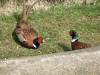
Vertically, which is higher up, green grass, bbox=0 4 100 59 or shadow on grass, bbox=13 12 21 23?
shadow on grass, bbox=13 12 21 23

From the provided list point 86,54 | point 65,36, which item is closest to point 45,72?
point 86,54

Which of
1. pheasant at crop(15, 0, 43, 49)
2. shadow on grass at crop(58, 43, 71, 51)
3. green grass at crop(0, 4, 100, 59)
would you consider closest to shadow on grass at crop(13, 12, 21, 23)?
green grass at crop(0, 4, 100, 59)

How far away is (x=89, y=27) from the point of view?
5.55 meters

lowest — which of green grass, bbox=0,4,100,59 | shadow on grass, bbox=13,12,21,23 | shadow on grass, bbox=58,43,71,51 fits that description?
shadow on grass, bbox=58,43,71,51

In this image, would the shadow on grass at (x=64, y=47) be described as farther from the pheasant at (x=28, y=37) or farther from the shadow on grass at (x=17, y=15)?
the shadow on grass at (x=17, y=15)

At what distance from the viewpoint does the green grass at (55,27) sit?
4543mm

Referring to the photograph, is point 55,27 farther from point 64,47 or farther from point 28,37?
point 28,37

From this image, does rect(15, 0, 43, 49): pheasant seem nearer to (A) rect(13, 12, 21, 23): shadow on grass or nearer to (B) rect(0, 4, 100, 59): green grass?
(B) rect(0, 4, 100, 59): green grass

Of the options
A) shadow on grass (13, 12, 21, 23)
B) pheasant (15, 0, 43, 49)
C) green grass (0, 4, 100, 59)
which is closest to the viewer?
pheasant (15, 0, 43, 49)

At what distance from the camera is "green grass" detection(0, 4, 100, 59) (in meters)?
4.54

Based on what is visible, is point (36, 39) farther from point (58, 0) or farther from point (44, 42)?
point (58, 0)

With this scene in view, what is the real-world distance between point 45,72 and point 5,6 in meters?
3.25

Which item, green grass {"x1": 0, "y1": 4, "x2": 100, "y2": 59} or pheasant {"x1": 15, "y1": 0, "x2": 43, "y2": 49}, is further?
green grass {"x1": 0, "y1": 4, "x2": 100, "y2": 59}

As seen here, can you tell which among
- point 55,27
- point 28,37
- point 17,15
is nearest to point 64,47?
point 28,37
